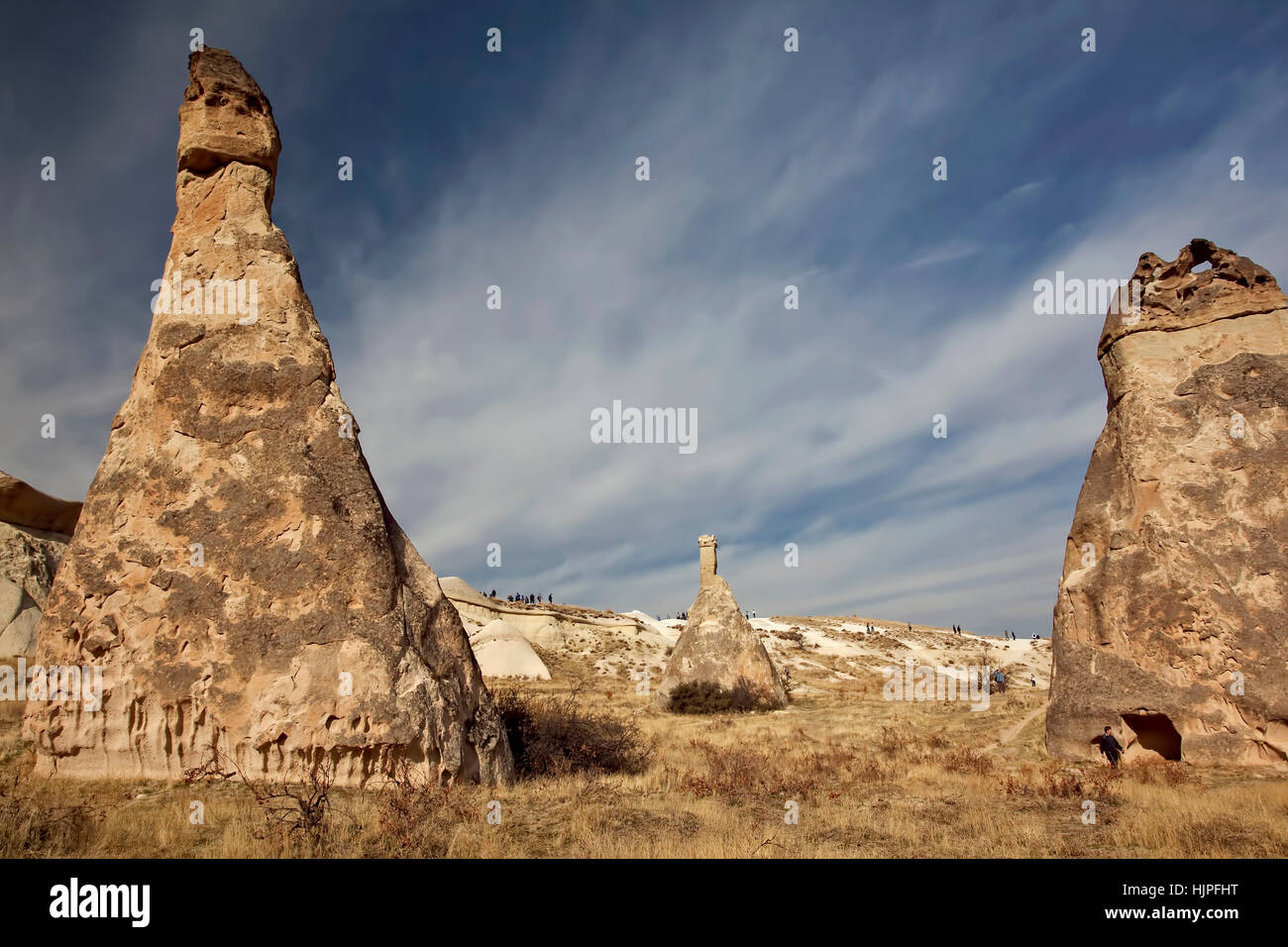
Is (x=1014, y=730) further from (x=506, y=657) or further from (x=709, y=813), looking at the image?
(x=506, y=657)

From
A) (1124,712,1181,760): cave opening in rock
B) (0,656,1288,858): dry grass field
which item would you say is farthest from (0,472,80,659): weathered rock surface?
(1124,712,1181,760): cave opening in rock

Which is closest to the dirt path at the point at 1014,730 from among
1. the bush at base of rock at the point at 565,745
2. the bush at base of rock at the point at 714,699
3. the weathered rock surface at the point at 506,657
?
the bush at base of rock at the point at 565,745

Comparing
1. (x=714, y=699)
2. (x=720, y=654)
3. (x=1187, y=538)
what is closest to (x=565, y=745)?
(x=1187, y=538)

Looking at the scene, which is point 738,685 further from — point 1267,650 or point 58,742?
point 58,742

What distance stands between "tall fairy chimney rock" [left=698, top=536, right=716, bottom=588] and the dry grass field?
10696 mm

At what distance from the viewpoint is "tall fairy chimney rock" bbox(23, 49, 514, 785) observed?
259 inches

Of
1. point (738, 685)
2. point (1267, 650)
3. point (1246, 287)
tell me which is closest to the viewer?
point (1267, 650)

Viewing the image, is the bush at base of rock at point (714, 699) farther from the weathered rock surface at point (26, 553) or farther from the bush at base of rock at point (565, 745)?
the weathered rock surface at point (26, 553)

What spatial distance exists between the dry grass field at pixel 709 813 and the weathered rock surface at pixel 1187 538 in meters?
0.79

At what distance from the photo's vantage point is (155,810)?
5699 millimetres
